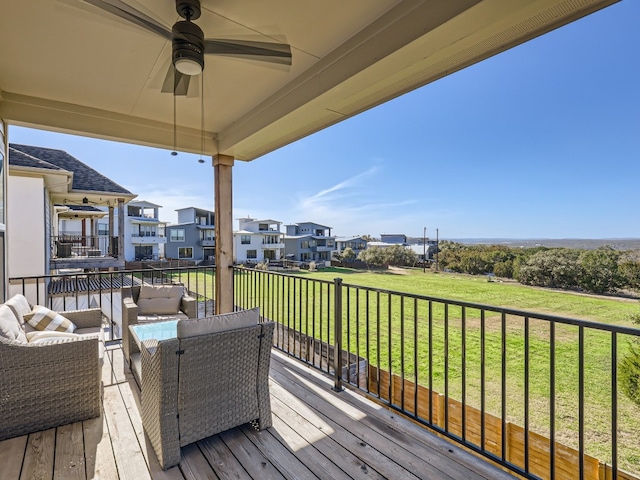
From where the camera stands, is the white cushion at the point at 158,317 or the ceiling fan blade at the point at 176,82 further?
the white cushion at the point at 158,317

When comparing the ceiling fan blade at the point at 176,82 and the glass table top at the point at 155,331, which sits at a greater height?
the ceiling fan blade at the point at 176,82

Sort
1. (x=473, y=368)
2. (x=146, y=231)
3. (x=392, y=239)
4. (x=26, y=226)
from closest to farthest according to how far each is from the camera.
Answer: (x=26, y=226) → (x=473, y=368) → (x=146, y=231) → (x=392, y=239)

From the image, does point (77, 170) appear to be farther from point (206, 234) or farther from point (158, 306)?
point (206, 234)

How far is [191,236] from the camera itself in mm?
31625

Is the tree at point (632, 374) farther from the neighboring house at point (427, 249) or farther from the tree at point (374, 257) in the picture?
the tree at point (374, 257)

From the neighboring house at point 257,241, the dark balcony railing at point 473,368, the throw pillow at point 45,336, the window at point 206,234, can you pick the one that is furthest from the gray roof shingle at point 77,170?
the neighboring house at point 257,241

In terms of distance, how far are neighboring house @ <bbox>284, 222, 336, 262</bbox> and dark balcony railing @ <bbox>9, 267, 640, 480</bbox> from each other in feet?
72.5

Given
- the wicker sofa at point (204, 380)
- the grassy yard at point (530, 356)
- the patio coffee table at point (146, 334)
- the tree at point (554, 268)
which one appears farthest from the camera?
the tree at point (554, 268)

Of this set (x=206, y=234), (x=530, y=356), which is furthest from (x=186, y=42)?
(x=206, y=234)

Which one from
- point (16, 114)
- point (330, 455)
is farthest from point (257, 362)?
point (16, 114)

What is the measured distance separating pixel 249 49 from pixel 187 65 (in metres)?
0.42

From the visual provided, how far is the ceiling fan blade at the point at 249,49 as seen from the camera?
205 centimetres

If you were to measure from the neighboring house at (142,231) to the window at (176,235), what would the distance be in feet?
3.82

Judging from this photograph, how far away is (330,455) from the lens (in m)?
1.96
